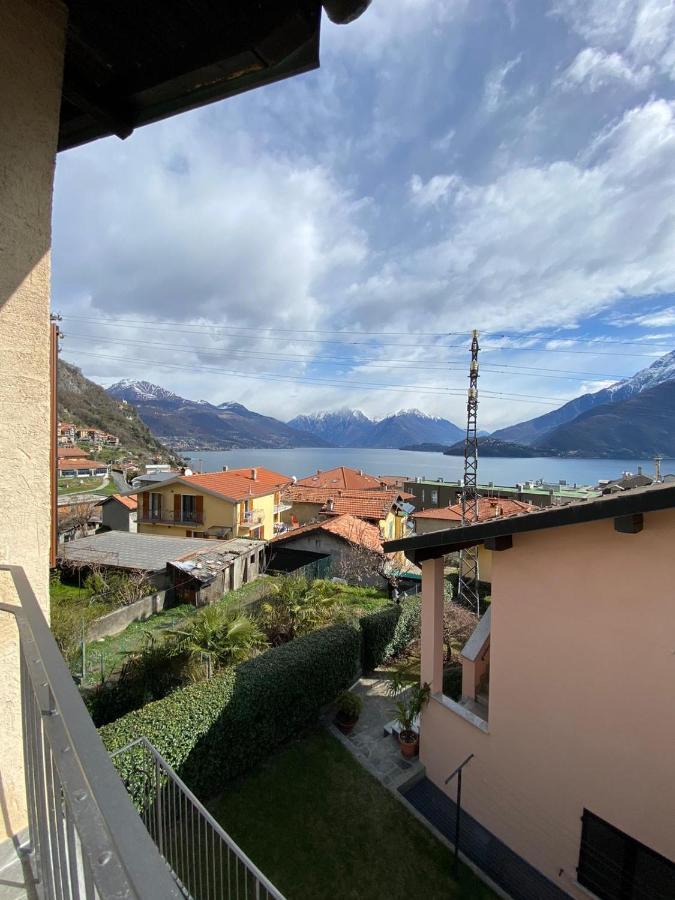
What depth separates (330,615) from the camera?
12.0 meters

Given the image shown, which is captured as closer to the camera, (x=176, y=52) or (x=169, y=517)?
(x=176, y=52)

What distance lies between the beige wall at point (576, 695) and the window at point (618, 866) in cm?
13

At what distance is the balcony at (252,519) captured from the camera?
30578mm

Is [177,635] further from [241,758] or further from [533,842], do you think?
[533,842]

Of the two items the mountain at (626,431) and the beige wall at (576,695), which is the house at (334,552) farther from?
the mountain at (626,431)

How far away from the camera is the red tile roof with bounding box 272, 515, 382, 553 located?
20.8m

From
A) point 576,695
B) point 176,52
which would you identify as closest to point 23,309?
point 176,52

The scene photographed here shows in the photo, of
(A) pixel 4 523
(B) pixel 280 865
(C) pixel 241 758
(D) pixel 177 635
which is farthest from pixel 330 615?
(A) pixel 4 523

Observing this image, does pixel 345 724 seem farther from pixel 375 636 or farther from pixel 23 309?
pixel 23 309

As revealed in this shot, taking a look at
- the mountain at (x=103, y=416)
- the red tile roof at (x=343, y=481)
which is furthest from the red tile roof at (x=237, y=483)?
the mountain at (x=103, y=416)

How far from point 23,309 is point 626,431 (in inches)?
7737

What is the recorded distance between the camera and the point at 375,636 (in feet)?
36.5

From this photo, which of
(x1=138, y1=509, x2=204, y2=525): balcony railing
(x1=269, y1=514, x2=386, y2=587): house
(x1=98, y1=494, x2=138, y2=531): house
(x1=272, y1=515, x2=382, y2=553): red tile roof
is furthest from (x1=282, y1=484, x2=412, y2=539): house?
(x1=98, y1=494, x2=138, y2=531): house

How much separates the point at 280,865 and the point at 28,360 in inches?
283
